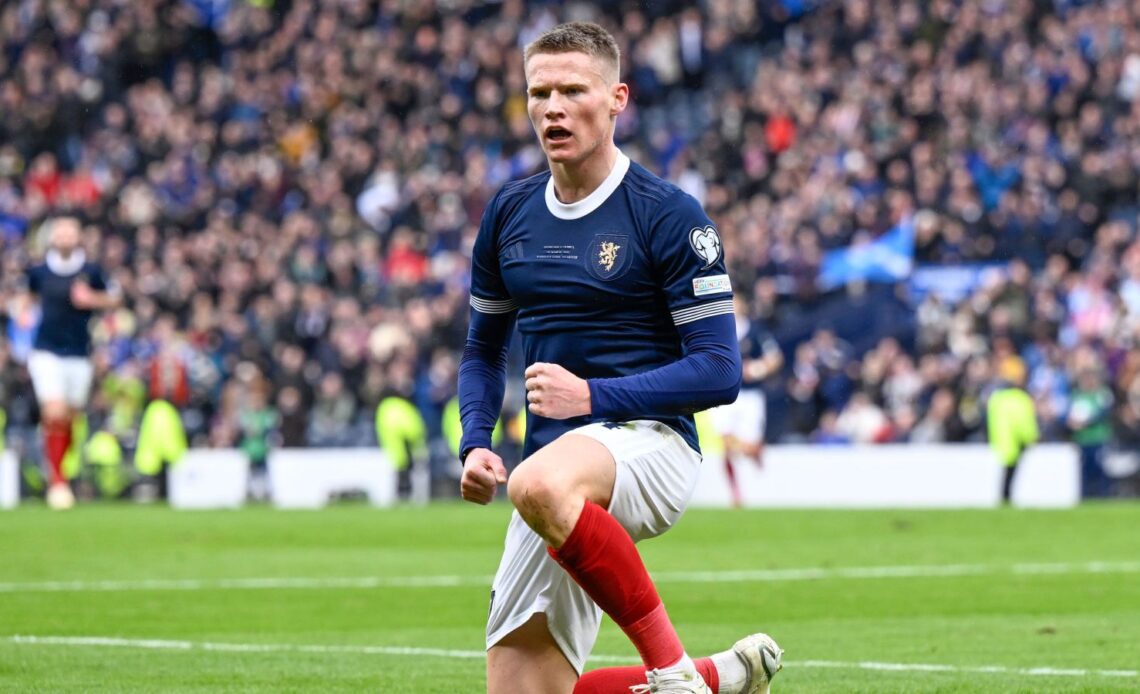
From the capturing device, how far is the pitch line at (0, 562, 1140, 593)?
11.8m

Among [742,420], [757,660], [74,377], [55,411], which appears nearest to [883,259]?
[742,420]

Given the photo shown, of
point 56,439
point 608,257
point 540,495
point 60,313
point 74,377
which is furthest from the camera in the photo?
point 56,439

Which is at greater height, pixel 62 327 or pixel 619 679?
pixel 62 327

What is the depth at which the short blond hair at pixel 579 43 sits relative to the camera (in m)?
5.46

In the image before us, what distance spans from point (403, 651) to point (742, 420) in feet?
45.9

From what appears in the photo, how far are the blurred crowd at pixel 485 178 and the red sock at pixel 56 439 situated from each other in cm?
630

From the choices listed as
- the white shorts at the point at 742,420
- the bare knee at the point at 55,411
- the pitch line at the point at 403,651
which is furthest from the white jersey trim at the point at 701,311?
the white shorts at the point at 742,420

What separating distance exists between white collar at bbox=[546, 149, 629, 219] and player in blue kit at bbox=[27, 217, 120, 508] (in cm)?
1164

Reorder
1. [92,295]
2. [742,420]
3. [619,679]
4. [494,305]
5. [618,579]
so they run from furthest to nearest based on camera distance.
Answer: [742,420], [92,295], [494,305], [619,679], [618,579]

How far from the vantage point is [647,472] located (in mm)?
5348

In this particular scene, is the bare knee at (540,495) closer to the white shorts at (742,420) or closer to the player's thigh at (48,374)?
the player's thigh at (48,374)

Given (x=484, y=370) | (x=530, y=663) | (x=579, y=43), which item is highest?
(x=579, y=43)

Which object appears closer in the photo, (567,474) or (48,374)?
(567,474)

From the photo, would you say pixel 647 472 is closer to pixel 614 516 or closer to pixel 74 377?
pixel 614 516
